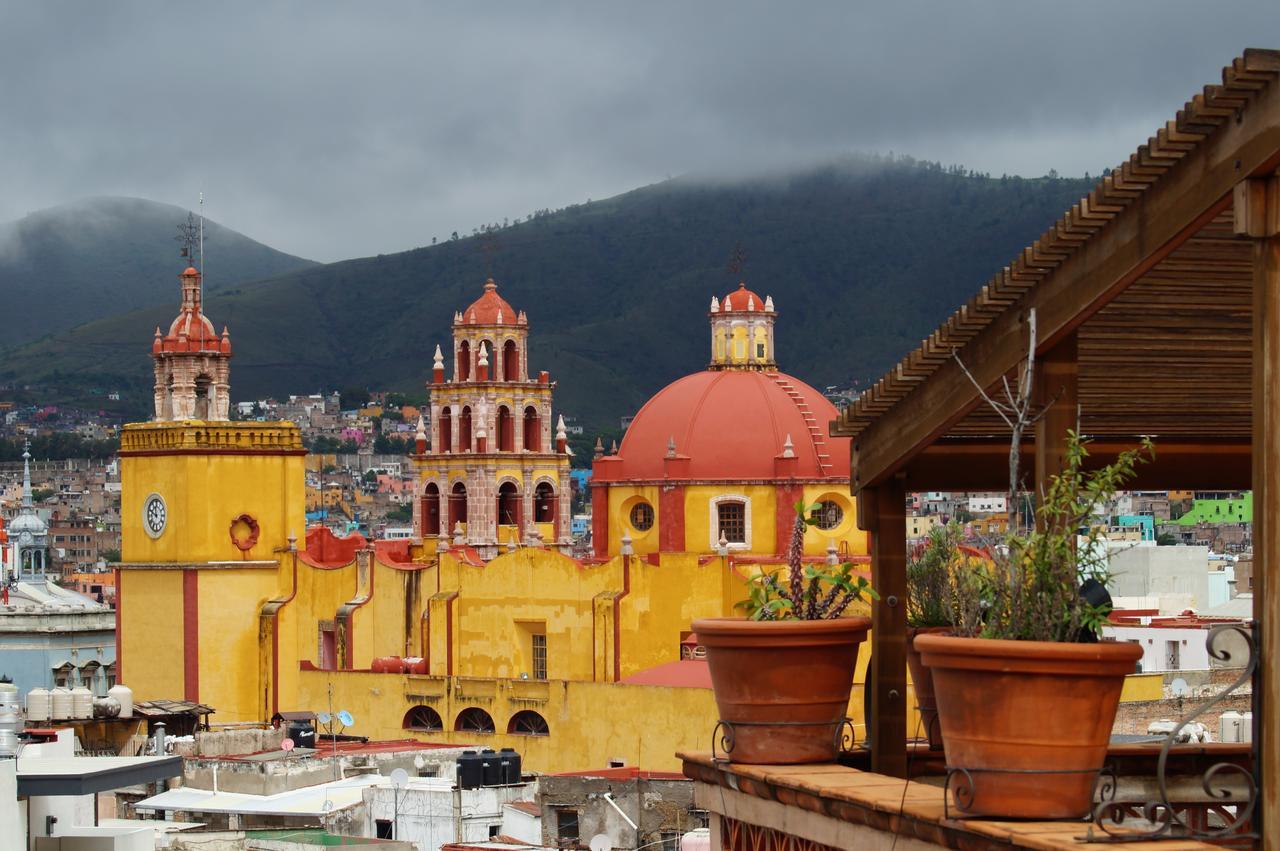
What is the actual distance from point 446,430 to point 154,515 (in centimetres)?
803

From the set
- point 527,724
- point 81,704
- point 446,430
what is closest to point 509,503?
point 446,430

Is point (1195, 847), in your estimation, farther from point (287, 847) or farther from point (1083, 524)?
point (287, 847)

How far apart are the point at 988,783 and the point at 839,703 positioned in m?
1.77

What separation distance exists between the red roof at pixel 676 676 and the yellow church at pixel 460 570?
0.52 ft

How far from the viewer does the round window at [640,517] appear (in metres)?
47.4

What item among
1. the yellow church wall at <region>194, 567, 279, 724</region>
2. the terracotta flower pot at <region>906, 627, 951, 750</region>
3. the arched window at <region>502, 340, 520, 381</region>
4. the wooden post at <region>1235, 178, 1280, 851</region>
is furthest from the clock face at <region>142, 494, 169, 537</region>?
the wooden post at <region>1235, 178, 1280, 851</region>

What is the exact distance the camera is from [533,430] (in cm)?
5478

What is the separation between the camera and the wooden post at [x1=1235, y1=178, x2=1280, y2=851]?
20.6 feet

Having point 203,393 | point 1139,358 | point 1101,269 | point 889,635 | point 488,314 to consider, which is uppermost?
point 488,314

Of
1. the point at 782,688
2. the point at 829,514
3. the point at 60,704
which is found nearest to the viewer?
the point at 782,688

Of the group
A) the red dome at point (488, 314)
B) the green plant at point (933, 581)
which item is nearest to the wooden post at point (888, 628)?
the green plant at point (933, 581)

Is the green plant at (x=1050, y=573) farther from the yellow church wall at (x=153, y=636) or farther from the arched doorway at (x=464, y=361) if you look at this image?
the arched doorway at (x=464, y=361)

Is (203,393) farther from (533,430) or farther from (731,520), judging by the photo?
(731,520)

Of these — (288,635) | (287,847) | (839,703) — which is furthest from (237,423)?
(839,703)
